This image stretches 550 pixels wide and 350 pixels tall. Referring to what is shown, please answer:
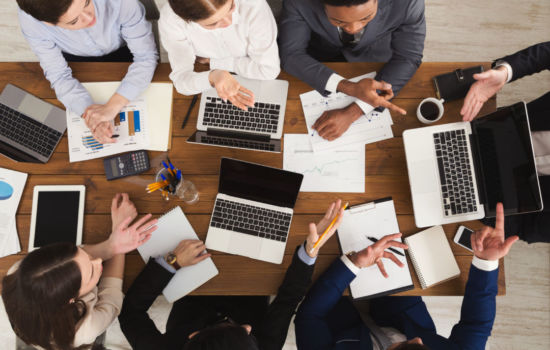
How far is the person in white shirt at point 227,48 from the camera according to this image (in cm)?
135

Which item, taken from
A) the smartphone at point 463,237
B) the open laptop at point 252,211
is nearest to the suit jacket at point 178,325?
the open laptop at point 252,211

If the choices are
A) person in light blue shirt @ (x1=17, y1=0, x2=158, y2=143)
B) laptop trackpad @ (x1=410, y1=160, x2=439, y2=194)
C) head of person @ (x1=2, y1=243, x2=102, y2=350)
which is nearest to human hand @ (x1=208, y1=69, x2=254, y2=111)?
person in light blue shirt @ (x1=17, y1=0, x2=158, y2=143)

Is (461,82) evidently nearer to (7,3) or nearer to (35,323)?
(35,323)

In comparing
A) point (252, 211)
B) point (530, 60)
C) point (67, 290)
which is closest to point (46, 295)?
point (67, 290)

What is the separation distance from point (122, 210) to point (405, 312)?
133cm

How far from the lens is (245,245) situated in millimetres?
1384

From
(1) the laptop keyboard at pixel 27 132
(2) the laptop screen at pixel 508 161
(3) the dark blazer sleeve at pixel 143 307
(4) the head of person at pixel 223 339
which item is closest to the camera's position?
(4) the head of person at pixel 223 339

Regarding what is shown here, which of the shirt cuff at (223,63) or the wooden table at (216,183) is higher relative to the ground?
the shirt cuff at (223,63)

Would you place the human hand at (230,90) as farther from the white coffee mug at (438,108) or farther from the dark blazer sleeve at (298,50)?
the white coffee mug at (438,108)

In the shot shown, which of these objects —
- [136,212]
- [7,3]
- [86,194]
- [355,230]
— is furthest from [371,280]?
[7,3]

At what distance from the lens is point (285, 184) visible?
1364mm

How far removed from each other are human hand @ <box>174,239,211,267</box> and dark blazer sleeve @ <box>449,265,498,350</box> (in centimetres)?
103

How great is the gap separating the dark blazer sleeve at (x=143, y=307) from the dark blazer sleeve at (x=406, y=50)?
120 cm

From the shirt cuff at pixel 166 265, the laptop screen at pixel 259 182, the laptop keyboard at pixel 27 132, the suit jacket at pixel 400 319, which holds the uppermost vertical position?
the laptop keyboard at pixel 27 132
